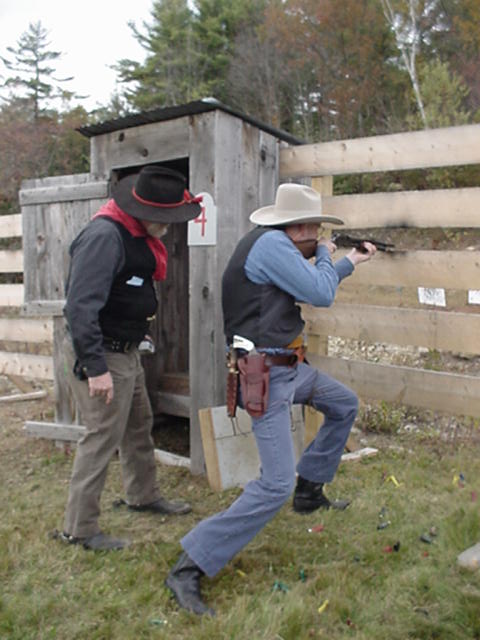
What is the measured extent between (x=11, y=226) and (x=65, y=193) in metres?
1.73

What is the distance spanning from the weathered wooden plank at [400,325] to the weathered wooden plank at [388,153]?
95cm

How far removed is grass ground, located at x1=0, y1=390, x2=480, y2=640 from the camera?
2551 millimetres

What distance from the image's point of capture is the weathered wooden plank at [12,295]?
→ 6.45 m

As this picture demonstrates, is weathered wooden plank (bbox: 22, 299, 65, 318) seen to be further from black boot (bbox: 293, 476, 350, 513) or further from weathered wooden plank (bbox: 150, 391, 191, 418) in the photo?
black boot (bbox: 293, 476, 350, 513)

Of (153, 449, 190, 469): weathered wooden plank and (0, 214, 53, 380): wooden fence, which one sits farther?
(0, 214, 53, 380): wooden fence

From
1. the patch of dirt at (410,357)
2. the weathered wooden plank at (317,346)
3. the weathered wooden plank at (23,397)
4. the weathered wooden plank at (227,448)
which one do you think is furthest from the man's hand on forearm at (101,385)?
the patch of dirt at (410,357)

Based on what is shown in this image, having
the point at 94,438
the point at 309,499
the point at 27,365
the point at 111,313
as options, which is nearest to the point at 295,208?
the point at 111,313

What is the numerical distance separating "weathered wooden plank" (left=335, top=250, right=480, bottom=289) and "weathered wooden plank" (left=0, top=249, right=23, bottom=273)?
3.84m

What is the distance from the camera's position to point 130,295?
11.0 ft

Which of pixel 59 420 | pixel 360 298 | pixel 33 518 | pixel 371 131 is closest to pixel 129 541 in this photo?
pixel 33 518

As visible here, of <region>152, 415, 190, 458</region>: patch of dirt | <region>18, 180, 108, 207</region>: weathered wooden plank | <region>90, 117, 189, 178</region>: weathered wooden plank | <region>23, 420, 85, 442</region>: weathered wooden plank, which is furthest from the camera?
<region>152, 415, 190, 458</region>: patch of dirt

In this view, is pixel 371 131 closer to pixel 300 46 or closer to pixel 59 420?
pixel 300 46

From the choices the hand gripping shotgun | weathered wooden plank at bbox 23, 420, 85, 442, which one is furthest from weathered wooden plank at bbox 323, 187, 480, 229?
weathered wooden plank at bbox 23, 420, 85, 442

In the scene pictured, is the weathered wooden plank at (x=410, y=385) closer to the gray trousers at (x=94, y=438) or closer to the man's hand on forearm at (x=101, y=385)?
the gray trousers at (x=94, y=438)
